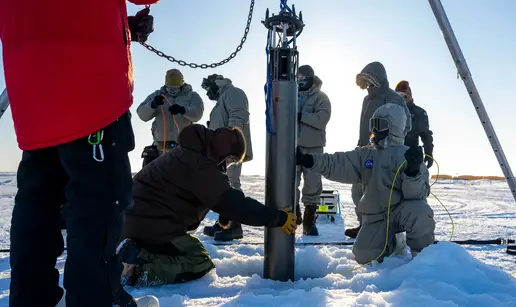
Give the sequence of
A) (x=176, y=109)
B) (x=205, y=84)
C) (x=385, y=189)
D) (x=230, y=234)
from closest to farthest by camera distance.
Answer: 1. (x=385, y=189)
2. (x=230, y=234)
3. (x=176, y=109)
4. (x=205, y=84)

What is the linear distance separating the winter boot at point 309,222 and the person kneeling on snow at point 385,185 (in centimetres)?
147

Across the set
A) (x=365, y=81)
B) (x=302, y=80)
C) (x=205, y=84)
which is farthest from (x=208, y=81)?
(x=365, y=81)

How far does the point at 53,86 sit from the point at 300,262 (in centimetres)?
204

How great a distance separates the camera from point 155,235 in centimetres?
237

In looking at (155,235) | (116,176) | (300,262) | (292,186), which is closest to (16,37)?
(116,176)

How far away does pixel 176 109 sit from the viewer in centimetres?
470

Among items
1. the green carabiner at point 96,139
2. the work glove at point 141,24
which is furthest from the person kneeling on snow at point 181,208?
the green carabiner at point 96,139

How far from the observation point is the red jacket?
1.25 metres

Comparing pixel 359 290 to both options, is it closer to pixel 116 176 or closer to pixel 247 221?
pixel 247 221

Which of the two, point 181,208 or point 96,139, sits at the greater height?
point 96,139

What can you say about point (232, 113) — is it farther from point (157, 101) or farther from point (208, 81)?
point (157, 101)

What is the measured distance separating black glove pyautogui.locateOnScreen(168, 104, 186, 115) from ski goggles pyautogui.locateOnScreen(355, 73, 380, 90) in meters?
1.93

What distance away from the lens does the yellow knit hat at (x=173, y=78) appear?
16.0ft

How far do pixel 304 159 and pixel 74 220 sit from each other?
1660 millimetres
